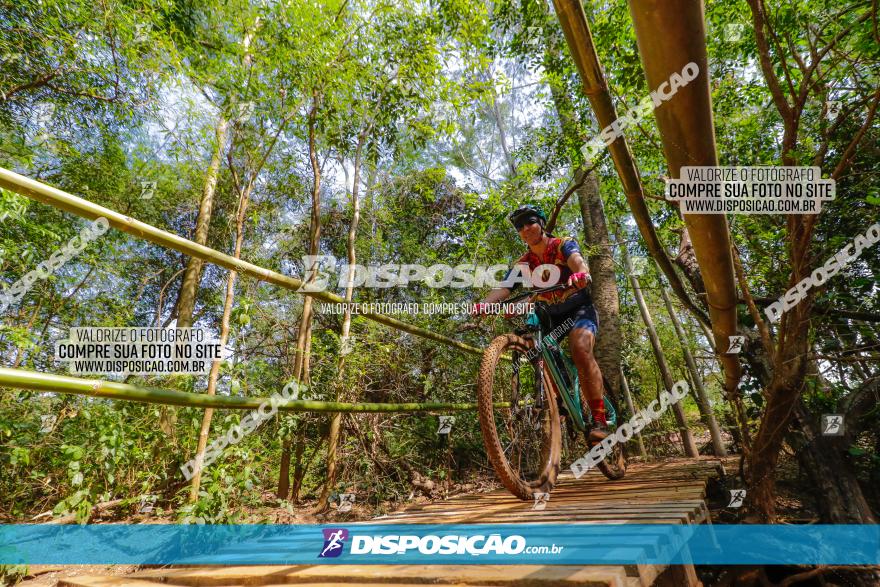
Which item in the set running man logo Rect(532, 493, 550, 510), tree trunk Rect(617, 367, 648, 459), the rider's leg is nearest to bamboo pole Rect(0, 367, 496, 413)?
running man logo Rect(532, 493, 550, 510)

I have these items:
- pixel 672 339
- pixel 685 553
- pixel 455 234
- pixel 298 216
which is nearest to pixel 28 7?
pixel 298 216

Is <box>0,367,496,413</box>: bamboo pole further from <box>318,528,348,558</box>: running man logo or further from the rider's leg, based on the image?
the rider's leg

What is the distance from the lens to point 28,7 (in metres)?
4.39

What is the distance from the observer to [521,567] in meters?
1.12

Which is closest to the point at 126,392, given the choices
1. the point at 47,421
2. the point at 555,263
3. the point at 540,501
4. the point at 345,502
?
the point at 540,501

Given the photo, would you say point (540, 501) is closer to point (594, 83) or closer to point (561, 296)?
point (561, 296)

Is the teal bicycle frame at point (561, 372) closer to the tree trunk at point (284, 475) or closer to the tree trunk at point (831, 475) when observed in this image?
the tree trunk at point (831, 475)

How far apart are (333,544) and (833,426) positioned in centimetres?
437

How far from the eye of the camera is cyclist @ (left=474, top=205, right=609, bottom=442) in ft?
8.77

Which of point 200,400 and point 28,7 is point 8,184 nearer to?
point 200,400

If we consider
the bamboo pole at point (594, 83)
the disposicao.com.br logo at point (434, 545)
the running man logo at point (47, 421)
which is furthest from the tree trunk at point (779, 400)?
the running man logo at point (47, 421)
